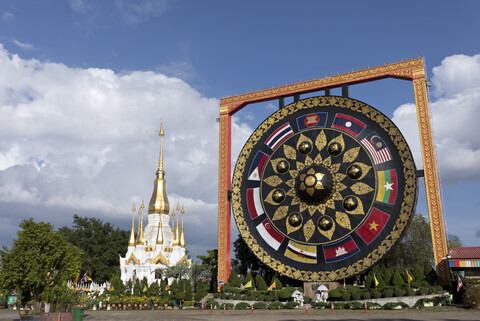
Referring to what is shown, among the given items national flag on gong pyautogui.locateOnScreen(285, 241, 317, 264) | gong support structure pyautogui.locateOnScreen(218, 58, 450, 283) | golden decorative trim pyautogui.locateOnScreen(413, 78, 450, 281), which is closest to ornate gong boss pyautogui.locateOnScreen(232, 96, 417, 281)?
national flag on gong pyautogui.locateOnScreen(285, 241, 317, 264)

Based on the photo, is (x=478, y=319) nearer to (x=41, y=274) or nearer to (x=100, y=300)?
(x=41, y=274)

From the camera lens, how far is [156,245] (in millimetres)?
61969

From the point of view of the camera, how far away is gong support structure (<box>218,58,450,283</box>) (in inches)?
1209

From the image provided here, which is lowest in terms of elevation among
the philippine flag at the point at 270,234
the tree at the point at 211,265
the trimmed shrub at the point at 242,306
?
the trimmed shrub at the point at 242,306

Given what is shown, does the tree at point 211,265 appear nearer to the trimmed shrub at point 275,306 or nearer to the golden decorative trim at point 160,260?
the golden decorative trim at point 160,260

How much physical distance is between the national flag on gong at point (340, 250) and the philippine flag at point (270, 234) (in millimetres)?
4104

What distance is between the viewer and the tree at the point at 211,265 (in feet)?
157

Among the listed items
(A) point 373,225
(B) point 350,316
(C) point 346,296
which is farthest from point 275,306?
(A) point 373,225

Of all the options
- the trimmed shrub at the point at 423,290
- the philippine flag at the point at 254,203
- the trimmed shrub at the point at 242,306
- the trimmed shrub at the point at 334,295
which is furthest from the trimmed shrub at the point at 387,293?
the philippine flag at the point at 254,203

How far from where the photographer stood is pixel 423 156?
32219mm

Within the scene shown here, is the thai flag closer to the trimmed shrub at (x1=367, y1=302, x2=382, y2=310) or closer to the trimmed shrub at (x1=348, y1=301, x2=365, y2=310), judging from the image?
the trimmed shrub at (x1=348, y1=301, x2=365, y2=310)

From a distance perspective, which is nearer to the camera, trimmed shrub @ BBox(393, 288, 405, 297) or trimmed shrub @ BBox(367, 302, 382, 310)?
Answer: trimmed shrub @ BBox(367, 302, 382, 310)

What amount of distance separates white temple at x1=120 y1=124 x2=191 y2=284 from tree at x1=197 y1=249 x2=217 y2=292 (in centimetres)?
981

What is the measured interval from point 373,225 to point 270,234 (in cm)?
880
